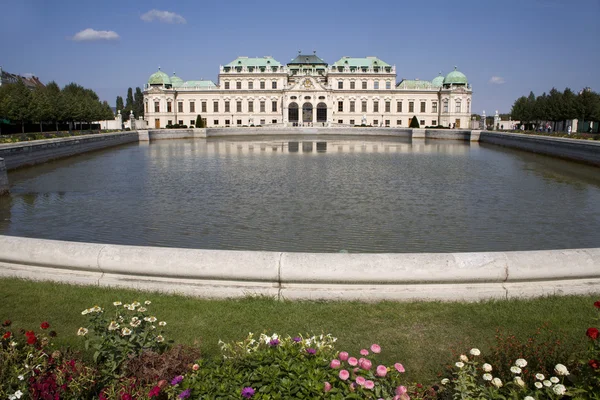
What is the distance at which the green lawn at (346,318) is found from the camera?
5348 mm

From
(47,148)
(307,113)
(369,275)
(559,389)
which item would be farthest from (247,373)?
(307,113)

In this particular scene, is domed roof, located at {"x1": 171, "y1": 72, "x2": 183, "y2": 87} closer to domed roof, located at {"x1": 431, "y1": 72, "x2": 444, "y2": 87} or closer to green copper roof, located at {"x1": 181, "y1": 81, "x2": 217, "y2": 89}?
green copper roof, located at {"x1": 181, "y1": 81, "x2": 217, "y2": 89}

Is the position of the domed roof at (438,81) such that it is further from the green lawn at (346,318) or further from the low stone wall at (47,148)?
the green lawn at (346,318)

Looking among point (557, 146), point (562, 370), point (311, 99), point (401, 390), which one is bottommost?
point (401, 390)

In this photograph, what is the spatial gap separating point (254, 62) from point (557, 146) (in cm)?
7524

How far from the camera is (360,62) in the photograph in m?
102

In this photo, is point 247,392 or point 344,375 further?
point 344,375

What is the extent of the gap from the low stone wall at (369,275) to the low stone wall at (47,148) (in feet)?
77.8

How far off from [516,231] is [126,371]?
38.7 ft

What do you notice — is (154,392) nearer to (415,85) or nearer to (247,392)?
(247,392)

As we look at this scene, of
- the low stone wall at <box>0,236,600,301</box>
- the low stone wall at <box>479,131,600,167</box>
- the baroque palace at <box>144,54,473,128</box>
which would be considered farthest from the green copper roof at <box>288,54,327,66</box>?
the low stone wall at <box>0,236,600,301</box>

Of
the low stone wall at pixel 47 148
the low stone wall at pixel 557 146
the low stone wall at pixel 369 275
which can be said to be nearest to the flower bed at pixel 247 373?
the low stone wall at pixel 369 275

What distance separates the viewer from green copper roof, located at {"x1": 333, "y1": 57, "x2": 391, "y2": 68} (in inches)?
A: 3986

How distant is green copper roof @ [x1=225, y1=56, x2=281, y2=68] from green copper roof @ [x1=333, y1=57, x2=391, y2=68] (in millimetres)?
12862
